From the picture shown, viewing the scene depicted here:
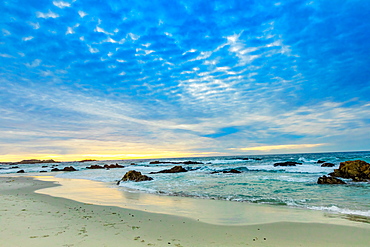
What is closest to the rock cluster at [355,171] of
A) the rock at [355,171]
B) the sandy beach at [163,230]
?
the rock at [355,171]

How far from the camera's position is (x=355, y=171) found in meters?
19.3

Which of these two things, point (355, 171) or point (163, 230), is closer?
point (163, 230)

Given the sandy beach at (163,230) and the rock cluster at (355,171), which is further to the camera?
the rock cluster at (355,171)

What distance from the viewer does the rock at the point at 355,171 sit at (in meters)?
18.6

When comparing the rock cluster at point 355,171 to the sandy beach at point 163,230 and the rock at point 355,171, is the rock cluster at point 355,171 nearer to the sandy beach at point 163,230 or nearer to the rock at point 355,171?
the rock at point 355,171

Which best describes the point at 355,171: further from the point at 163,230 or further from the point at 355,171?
the point at 163,230

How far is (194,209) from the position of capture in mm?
9164

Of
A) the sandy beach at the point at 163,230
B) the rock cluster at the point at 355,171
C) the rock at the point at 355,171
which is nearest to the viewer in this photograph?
the sandy beach at the point at 163,230

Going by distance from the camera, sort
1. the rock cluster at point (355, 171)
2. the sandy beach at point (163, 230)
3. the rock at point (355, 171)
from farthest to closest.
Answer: the rock at point (355, 171)
the rock cluster at point (355, 171)
the sandy beach at point (163, 230)

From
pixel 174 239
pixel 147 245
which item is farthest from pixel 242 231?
pixel 147 245

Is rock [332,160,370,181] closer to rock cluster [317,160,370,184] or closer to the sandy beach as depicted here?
rock cluster [317,160,370,184]

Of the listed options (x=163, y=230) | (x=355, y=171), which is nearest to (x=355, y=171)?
(x=355, y=171)

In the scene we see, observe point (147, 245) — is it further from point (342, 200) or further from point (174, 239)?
point (342, 200)

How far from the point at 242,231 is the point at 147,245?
285 cm
